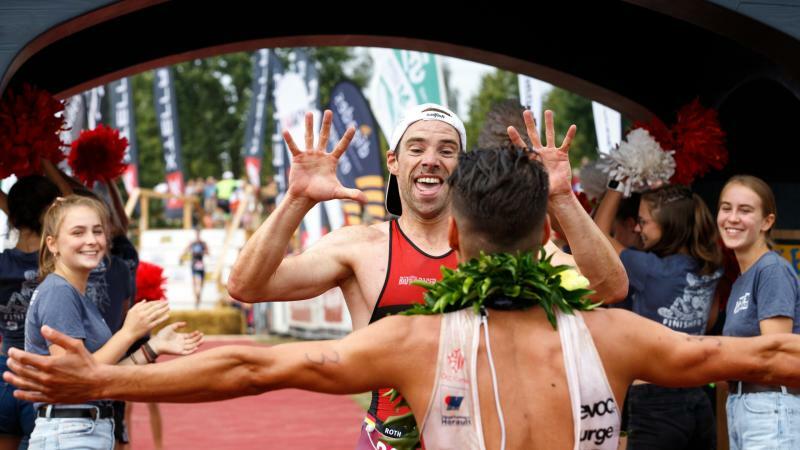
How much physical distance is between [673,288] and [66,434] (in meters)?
3.07

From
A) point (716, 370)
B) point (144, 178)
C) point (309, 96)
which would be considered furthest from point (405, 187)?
point (144, 178)

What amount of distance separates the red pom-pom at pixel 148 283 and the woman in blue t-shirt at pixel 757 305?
4.00 m

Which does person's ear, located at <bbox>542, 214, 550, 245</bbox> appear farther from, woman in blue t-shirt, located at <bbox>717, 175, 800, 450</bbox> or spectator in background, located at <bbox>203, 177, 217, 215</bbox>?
spectator in background, located at <bbox>203, 177, 217, 215</bbox>

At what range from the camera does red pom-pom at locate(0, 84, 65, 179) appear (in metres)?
4.92

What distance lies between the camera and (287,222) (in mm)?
3467

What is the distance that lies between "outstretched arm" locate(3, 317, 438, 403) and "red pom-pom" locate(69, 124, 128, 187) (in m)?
3.95

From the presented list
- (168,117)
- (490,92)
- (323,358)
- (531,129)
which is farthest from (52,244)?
(490,92)

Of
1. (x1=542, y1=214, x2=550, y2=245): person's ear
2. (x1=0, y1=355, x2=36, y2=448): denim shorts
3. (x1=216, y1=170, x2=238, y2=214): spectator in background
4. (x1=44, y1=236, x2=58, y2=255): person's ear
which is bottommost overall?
(x1=0, y1=355, x2=36, y2=448): denim shorts

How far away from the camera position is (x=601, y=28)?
6.43 metres

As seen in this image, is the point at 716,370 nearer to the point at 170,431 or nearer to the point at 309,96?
the point at 170,431

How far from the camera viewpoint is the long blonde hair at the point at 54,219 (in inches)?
177

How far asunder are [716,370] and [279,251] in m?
1.56

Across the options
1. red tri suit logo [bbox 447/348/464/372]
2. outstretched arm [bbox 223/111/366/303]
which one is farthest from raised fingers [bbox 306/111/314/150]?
red tri suit logo [bbox 447/348/464/372]

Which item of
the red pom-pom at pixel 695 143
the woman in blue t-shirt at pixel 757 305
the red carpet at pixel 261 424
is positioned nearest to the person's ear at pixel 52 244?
the woman in blue t-shirt at pixel 757 305
